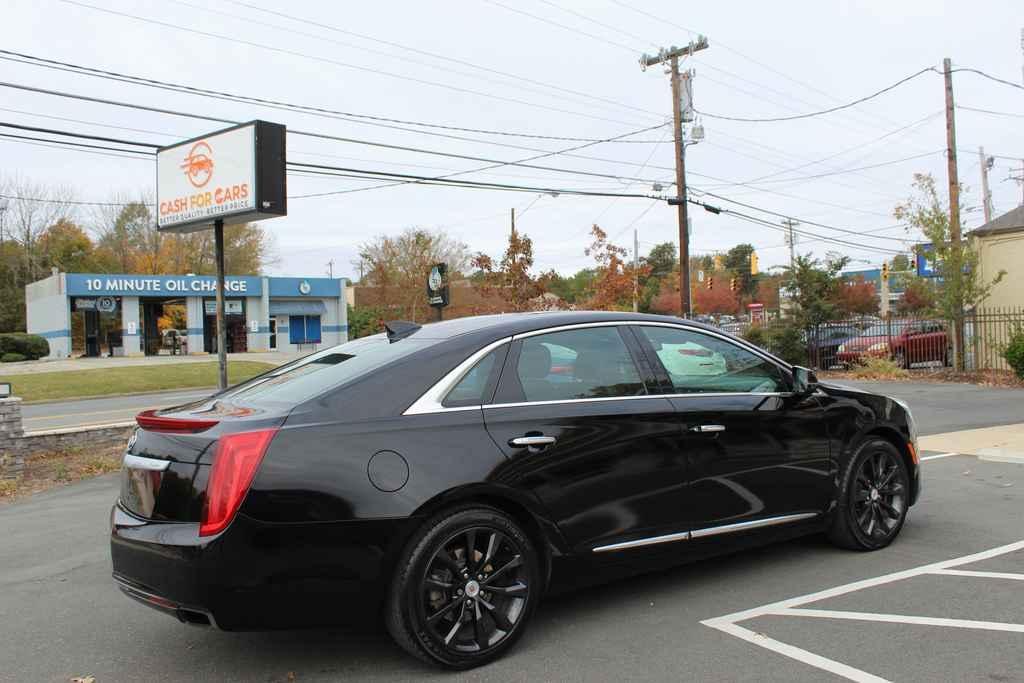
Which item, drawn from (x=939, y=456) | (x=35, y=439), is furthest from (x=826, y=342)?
(x=35, y=439)

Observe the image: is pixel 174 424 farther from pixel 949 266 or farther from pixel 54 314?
pixel 54 314

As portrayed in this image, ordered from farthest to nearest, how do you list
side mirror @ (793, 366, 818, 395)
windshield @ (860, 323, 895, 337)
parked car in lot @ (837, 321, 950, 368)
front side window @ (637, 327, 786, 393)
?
windshield @ (860, 323, 895, 337), parked car in lot @ (837, 321, 950, 368), side mirror @ (793, 366, 818, 395), front side window @ (637, 327, 786, 393)

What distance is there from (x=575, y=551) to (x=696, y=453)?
94 cm

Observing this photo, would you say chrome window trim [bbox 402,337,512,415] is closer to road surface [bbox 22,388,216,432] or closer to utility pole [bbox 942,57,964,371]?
road surface [bbox 22,388,216,432]

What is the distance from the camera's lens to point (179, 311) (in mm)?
55750

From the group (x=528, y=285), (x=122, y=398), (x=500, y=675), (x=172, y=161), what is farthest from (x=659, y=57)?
(x=500, y=675)

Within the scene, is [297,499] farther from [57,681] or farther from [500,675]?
[57,681]

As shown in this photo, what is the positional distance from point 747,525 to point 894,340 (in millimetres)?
22831

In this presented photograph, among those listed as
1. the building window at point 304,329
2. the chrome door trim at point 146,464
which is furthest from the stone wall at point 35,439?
the building window at point 304,329

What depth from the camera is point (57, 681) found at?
381 centimetres

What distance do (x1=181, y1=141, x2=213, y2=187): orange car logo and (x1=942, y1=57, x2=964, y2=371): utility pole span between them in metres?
18.4

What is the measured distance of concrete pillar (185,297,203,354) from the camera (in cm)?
4984

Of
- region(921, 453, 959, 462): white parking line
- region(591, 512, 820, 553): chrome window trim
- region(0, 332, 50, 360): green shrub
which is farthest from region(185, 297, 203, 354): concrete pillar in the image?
region(591, 512, 820, 553): chrome window trim

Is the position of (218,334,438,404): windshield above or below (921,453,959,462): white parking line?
above
